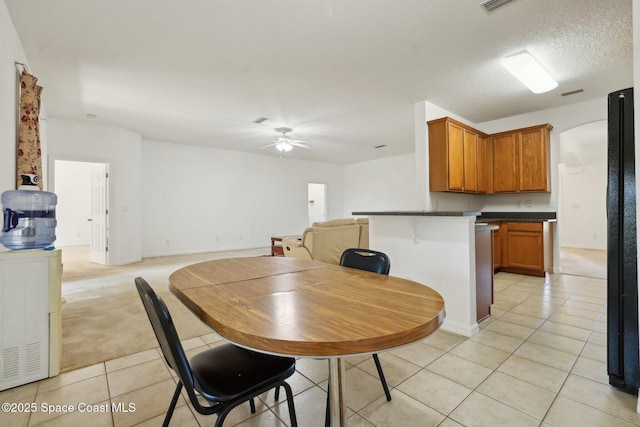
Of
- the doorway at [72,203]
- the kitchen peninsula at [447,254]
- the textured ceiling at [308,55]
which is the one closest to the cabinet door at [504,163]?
the textured ceiling at [308,55]

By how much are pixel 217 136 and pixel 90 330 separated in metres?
4.40

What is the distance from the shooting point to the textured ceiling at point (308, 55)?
227 cm

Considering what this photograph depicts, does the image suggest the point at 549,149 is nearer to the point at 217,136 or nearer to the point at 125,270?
the point at 217,136

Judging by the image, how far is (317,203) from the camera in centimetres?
1020

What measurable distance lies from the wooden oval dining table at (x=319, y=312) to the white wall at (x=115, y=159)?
16.2 ft

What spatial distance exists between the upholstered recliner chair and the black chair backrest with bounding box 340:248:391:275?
92.1 inches

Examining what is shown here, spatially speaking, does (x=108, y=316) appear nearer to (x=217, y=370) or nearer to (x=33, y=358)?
(x=33, y=358)

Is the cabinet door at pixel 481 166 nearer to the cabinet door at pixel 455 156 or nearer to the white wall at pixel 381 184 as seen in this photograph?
the cabinet door at pixel 455 156

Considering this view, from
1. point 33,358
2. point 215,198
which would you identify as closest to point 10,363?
point 33,358

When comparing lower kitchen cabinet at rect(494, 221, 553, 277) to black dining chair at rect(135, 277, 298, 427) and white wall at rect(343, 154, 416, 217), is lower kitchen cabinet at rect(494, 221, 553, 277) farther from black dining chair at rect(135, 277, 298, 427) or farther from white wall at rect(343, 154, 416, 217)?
black dining chair at rect(135, 277, 298, 427)

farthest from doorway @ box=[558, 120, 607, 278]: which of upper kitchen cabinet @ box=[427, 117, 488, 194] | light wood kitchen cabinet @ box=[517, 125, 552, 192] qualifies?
upper kitchen cabinet @ box=[427, 117, 488, 194]

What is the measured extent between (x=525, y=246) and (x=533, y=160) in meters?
1.39

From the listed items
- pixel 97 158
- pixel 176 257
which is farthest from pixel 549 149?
pixel 97 158

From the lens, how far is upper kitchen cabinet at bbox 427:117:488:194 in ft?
13.1
